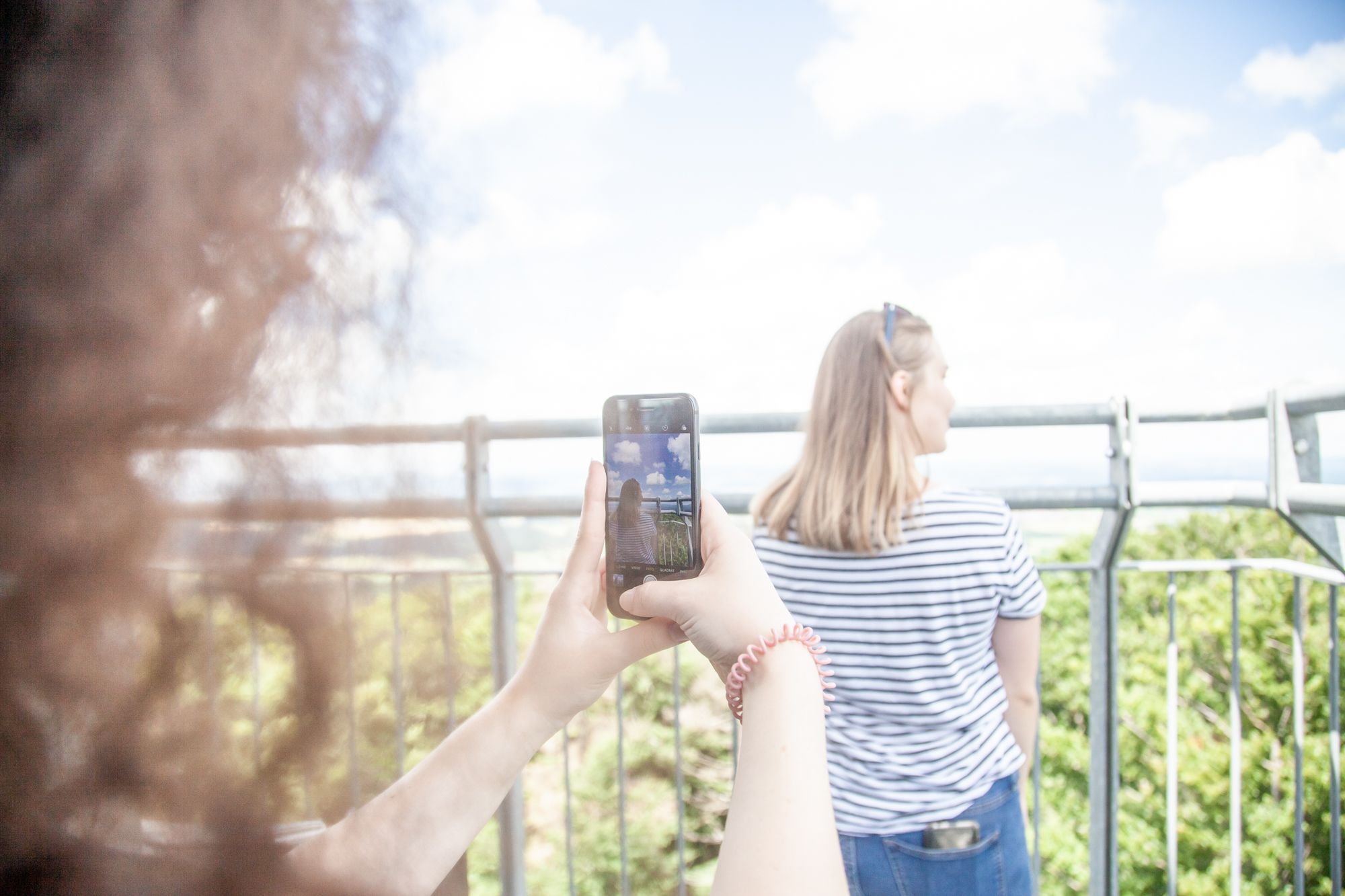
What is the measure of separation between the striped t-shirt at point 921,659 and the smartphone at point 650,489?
519 millimetres

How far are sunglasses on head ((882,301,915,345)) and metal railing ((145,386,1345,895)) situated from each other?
0.92 feet

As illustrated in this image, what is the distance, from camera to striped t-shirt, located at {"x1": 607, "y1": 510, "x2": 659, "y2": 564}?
87cm

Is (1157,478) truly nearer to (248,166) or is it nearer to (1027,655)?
(1027,655)

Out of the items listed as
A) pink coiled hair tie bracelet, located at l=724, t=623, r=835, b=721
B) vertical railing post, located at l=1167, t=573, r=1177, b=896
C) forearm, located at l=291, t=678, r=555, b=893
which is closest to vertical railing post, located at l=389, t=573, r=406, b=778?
forearm, located at l=291, t=678, r=555, b=893

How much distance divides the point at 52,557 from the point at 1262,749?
8.69 meters

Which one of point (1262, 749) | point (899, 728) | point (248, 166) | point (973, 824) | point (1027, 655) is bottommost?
point (1262, 749)

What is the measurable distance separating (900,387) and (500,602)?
107cm

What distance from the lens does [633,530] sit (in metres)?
0.89

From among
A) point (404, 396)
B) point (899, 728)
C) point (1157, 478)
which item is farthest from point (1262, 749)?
point (404, 396)

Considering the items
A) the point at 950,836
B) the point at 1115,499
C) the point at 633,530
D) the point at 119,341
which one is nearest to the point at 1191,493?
the point at 1115,499

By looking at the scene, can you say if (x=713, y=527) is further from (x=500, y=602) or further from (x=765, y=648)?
(x=500, y=602)

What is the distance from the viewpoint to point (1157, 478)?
1.72m

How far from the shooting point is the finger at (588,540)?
75 centimetres

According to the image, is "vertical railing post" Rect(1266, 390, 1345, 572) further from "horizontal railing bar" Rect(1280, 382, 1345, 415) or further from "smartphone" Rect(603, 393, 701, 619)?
"smartphone" Rect(603, 393, 701, 619)
